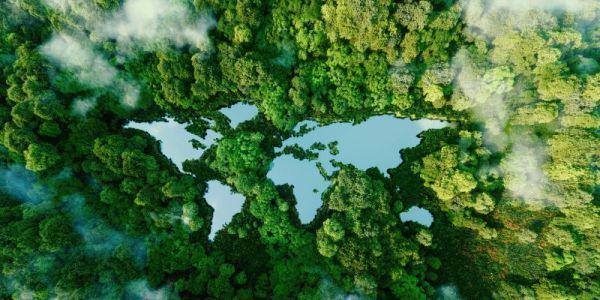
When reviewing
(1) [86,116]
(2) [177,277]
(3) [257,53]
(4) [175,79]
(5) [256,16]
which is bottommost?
(2) [177,277]

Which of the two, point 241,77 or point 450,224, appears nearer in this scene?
point 241,77

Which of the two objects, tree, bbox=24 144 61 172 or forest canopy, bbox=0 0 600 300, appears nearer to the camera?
tree, bbox=24 144 61 172

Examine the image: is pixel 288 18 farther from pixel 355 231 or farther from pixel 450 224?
pixel 450 224

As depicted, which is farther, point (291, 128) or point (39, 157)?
point (291, 128)

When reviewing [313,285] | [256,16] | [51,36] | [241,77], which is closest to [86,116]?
[51,36]

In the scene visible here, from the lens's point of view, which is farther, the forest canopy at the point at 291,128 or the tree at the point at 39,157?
the forest canopy at the point at 291,128

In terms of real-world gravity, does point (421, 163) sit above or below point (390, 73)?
below

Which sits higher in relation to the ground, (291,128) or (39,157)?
(291,128)

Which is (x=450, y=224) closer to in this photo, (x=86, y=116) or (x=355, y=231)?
(x=355, y=231)
